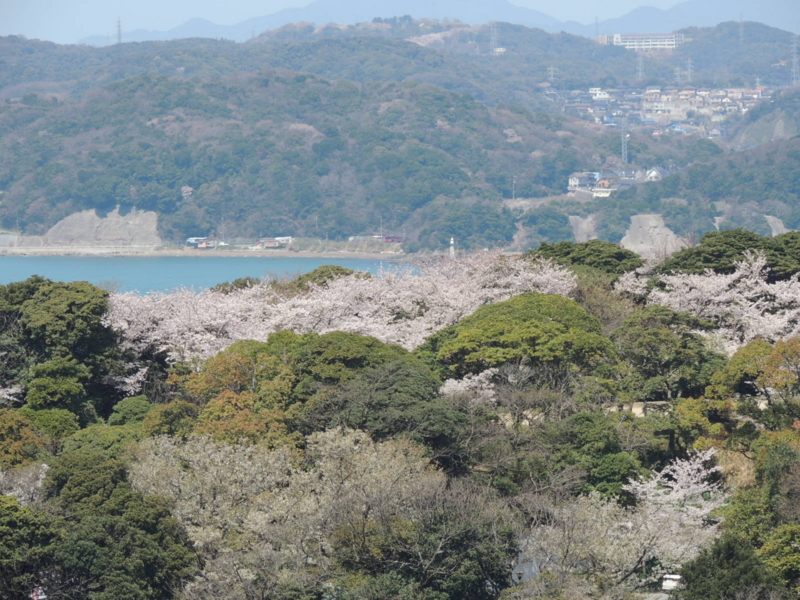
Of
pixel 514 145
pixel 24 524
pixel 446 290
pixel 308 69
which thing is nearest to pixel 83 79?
pixel 308 69

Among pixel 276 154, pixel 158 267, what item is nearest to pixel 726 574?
pixel 158 267

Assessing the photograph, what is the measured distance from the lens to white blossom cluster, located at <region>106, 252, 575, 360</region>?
27.4m

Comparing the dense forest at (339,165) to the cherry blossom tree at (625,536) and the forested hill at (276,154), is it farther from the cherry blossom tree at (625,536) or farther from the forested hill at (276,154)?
the cherry blossom tree at (625,536)

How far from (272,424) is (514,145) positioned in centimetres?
12904

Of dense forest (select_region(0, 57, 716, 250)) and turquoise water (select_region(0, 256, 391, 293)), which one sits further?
dense forest (select_region(0, 57, 716, 250))

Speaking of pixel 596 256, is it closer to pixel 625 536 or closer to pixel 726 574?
pixel 625 536

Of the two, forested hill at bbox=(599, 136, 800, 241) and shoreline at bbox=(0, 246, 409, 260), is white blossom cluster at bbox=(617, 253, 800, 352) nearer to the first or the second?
shoreline at bbox=(0, 246, 409, 260)

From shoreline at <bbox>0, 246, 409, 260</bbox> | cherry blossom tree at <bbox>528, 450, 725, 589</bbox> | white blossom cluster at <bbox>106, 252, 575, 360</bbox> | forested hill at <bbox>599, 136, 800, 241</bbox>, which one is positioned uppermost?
white blossom cluster at <bbox>106, 252, 575, 360</bbox>

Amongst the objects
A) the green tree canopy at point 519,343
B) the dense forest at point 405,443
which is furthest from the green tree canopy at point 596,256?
the green tree canopy at point 519,343

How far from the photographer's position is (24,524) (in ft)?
52.7

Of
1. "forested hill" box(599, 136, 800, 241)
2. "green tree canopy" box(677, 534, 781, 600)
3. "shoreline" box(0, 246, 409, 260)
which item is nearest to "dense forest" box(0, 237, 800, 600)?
"green tree canopy" box(677, 534, 781, 600)

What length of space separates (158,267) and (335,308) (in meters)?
77.1

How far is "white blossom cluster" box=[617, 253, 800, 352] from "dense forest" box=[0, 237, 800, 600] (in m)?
0.09

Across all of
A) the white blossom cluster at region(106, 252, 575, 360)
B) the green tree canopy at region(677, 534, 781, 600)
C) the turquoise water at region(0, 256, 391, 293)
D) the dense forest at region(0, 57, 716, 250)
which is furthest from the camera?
the dense forest at region(0, 57, 716, 250)
